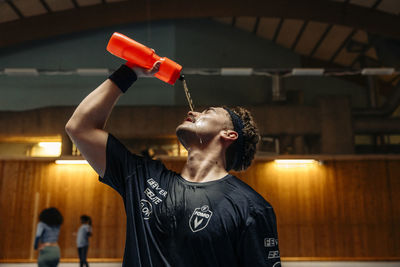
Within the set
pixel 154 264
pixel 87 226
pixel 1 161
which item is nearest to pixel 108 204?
pixel 87 226

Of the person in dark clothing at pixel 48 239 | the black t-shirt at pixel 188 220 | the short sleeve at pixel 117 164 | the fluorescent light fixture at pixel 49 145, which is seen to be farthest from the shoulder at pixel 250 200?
the fluorescent light fixture at pixel 49 145

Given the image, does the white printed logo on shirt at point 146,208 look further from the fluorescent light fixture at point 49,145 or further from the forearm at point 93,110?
the fluorescent light fixture at point 49,145

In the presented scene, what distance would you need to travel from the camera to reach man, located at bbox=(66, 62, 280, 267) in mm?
1479

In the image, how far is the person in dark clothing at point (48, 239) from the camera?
4977 mm

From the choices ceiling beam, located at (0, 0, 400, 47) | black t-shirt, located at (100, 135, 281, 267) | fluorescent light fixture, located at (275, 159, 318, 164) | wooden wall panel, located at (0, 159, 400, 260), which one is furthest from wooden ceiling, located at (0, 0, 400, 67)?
black t-shirt, located at (100, 135, 281, 267)

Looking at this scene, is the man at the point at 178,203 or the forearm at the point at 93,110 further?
the forearm at the point at 93,110

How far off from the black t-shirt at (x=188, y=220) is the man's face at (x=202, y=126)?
249 mm

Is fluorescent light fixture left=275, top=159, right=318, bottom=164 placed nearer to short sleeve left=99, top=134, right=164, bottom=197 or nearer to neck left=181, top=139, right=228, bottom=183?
neck left=181, top=139, right=228, bottom=183

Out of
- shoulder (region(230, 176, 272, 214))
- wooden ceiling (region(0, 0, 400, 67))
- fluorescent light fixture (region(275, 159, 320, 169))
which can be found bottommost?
shoulder (region(230, 176, 272, 214))

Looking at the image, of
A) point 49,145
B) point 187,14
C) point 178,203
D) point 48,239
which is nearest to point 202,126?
point 178,203

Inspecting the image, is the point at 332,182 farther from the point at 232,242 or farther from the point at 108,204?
the point at 232,242

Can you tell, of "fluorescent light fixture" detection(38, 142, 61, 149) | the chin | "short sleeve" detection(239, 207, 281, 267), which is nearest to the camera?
"short sleeve" detection(239, 207, 281, 267)

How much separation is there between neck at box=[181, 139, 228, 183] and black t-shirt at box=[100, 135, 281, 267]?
0.07 meters

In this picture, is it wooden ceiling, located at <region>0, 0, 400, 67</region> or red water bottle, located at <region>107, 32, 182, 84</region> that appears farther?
wooden ceiling, located at <region>0, 0, 400, 67</region>
